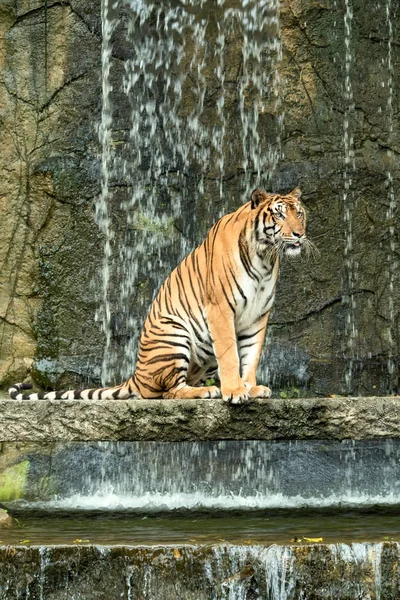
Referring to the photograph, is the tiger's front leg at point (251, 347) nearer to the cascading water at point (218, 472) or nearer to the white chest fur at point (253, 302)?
the white chest fur at point (253, 302)

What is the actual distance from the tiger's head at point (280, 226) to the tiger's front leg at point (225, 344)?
0.46 m

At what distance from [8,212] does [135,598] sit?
18.2 feet

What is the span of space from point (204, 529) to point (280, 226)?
192 cm

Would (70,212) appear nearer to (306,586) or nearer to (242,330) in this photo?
(242,330)

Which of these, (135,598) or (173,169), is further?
(173,169)

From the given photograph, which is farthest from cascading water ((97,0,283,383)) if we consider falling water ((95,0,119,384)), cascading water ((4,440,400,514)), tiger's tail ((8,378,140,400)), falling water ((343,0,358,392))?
tiger's tail ((8,378,140,400))

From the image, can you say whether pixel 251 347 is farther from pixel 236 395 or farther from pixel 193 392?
pixel 236 395

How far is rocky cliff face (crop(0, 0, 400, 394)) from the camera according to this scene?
9.13 m

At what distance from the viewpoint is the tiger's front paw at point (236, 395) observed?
5.41 m

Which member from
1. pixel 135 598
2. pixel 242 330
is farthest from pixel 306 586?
pixel 242 330

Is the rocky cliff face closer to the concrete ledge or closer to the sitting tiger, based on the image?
the sitting tiger

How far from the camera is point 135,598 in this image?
169 inches

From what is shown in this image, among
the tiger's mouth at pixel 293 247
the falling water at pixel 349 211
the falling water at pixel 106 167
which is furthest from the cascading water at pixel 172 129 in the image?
the tiger's mouth at pixel 293 247

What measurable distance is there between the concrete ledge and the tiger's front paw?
A: 0.19 ft
